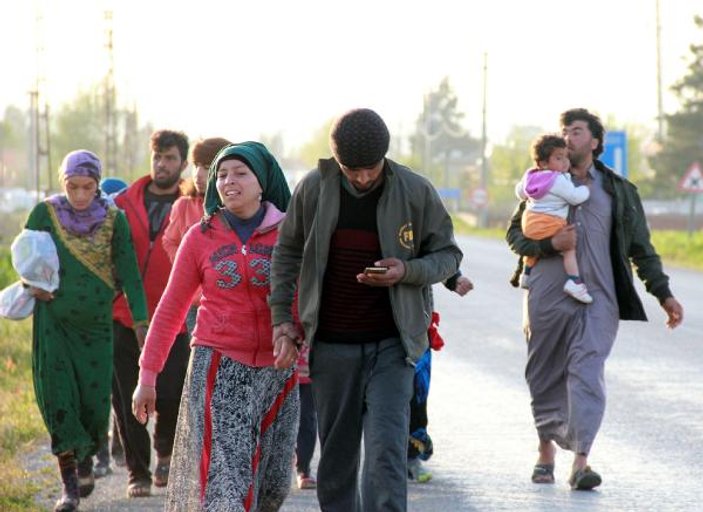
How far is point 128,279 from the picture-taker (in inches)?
348

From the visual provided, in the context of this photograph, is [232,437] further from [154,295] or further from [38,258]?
[154,295]

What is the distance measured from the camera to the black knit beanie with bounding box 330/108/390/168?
626cm

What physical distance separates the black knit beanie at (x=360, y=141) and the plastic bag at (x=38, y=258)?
2.75 meters

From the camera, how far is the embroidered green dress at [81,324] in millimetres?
8711

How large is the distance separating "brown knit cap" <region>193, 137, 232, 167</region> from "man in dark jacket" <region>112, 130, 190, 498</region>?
97 cm

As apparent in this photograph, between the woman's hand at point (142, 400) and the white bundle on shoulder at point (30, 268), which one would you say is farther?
the white bundle on shoulder at point (30, 268)

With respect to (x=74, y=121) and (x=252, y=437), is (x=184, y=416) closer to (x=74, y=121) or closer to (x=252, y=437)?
(x=252, y=437)

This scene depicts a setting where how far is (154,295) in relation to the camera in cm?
973

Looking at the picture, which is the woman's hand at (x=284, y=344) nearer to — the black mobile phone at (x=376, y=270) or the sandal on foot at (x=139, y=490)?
the black mobile phone at (x=376, y=270)

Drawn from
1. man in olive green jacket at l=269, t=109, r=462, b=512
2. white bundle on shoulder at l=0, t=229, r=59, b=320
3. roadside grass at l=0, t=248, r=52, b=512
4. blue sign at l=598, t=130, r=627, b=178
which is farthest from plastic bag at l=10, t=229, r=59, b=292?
blue sign at l=598, t=130, r=627, b=178

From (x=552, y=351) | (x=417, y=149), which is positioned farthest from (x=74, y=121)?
(x=552, y=351)

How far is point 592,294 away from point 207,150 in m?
2.18

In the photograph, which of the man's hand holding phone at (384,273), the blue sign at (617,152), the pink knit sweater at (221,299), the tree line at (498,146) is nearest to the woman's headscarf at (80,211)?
the pink knit sweater at (221,299)

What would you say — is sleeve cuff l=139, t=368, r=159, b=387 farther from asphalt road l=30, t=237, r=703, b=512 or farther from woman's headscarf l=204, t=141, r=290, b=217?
asphalt road l=30, t=237, r=703, b=512
